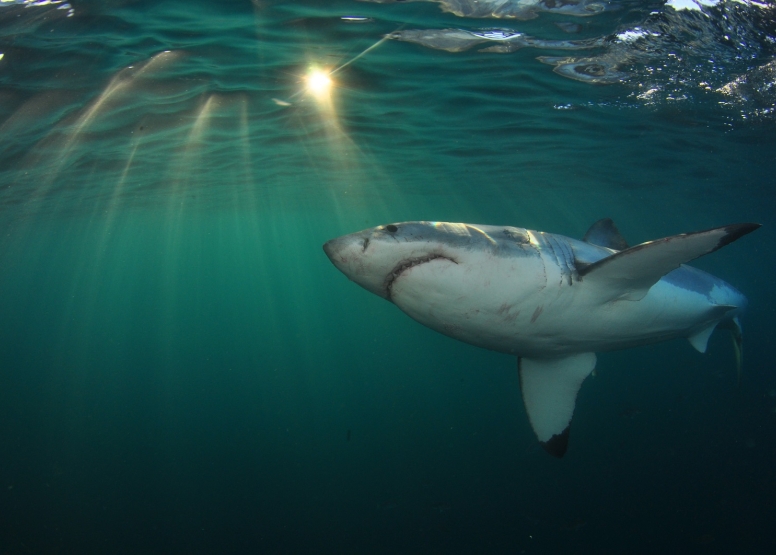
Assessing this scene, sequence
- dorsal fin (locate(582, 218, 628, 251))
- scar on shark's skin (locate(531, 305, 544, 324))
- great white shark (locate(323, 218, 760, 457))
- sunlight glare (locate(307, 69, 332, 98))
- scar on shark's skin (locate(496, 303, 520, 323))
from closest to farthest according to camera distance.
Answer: great white shark (locate(323, 218, 760, 457)) < scar on shark's skin (locate(496, 303, 520, 323)) < scar on shark's skin (locate(531, 305, 544, 324)) < dorsal fin (locate(582, 218, 628, 251)) < sunlight glare (locate(307, 69, 332, 98))

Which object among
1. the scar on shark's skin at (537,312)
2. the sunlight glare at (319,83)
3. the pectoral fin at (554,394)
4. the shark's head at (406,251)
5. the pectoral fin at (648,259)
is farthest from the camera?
the sunlight glare at (319,83)

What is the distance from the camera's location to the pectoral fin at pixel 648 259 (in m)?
2.70

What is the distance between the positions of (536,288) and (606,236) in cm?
284

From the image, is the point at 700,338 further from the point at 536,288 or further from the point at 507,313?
the point at 507,313

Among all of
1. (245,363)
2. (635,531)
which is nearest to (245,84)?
(635,531)

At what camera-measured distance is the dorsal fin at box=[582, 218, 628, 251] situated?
5.04 meters

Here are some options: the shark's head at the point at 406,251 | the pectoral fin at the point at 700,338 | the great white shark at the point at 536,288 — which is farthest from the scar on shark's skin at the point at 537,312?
the pectoral fin at the point at 700,338

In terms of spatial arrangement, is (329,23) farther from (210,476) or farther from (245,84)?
(210,476)

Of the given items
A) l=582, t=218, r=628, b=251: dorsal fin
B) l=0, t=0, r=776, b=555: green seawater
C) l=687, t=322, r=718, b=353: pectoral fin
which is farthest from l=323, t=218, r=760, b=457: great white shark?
l=0, t=0, r=776, b=555: green seawater

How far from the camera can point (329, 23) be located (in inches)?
282

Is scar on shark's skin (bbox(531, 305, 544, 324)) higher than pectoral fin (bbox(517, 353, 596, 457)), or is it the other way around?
scar on shark's skin (bbox(531, 305, 544, 324))

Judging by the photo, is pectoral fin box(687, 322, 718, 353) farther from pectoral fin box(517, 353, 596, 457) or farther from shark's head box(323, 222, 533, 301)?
shark's head box(323, 222, 533, 301)

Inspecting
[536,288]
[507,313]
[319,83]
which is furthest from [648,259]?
[319,83]

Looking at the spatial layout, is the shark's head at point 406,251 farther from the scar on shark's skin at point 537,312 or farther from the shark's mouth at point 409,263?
the scar on shark's skin at point 537,312
